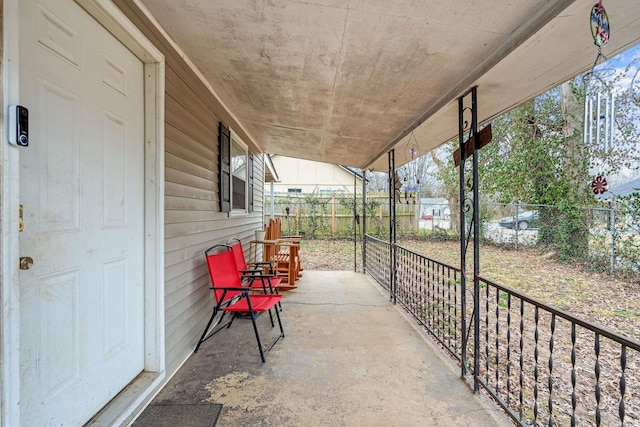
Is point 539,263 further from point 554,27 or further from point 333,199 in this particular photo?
point 554,27

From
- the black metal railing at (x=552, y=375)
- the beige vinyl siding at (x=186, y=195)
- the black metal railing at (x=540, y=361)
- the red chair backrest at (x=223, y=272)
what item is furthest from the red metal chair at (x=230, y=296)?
the black metal railing at (x=552, y=375)

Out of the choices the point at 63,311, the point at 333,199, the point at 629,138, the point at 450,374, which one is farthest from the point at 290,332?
the point at 333,199

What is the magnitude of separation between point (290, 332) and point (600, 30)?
2.98m

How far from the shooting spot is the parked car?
7231 millimetres

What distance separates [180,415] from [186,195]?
150cm

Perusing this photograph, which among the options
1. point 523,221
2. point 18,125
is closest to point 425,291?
point 18,125

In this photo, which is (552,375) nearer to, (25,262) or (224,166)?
(25,262)

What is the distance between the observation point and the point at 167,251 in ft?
6.73

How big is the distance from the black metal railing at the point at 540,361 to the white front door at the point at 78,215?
222cm

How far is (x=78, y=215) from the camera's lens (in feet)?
4.62

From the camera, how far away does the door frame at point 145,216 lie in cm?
97

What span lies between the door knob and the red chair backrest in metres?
1.38

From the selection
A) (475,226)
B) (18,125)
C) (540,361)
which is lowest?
(540,361)

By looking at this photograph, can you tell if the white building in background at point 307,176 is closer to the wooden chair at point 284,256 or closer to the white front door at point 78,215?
the wooden chair at point 284,256
